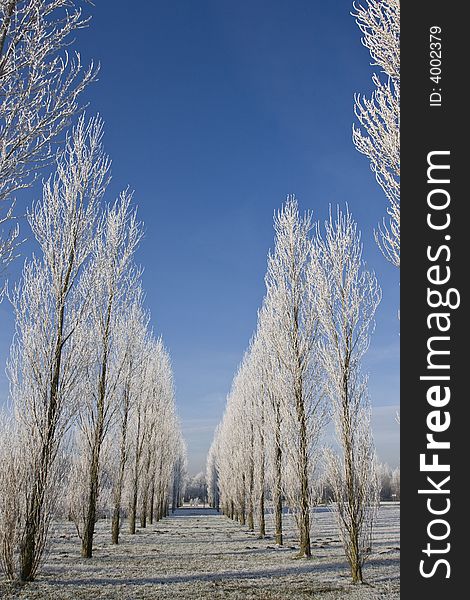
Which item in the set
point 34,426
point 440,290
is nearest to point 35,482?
point 34,426

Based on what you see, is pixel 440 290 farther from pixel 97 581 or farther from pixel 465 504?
pixel 97 581

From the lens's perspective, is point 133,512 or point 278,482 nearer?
point 278,482

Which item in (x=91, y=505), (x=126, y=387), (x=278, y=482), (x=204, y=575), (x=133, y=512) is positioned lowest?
(x=133, y=512)

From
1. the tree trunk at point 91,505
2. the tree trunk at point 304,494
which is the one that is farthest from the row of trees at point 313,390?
the tree trunk at point 91,505

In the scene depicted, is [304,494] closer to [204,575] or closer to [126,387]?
[204,575]

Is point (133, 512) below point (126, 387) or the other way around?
below

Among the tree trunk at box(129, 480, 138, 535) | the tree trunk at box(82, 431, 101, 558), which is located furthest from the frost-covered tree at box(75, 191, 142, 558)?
the tree trunk at box(129, 480, 138, 535)

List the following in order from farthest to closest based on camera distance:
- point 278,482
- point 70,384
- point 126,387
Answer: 1. point 126,387
2. point 278,482
3. point 70,384

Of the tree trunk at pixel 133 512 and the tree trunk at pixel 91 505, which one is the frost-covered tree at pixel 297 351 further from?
the tree trunk at pixel 133 512

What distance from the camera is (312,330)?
13172mm

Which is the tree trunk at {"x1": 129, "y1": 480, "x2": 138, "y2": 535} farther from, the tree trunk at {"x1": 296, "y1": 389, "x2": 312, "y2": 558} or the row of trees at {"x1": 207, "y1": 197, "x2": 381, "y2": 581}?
the tree trunk at {"x1": 296, "y1": 389, "x2": 312, "y2": 558}

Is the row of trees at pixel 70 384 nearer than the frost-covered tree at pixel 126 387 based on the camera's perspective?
Yes

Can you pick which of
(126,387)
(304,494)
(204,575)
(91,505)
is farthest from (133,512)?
(204,575)

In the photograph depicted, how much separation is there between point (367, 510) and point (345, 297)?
156 inches
